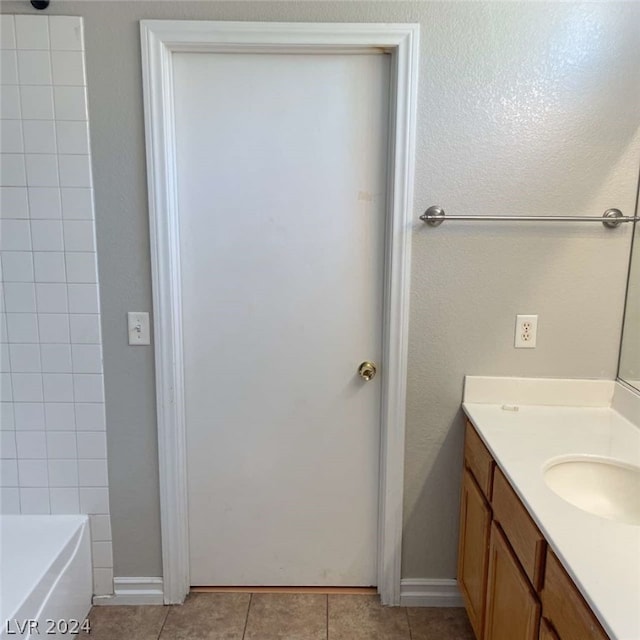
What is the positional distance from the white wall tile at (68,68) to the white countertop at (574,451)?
1685 millimetres

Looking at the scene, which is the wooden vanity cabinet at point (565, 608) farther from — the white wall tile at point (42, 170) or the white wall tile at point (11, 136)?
the white wall tile at point (11, 136)

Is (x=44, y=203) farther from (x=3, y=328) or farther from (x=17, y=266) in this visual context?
(x=3, y=328)

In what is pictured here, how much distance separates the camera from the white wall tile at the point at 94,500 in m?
2.04

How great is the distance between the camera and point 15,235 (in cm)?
185

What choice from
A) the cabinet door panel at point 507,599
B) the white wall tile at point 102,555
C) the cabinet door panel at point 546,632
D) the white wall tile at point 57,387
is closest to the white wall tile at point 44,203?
the white wall tile at point 57,387

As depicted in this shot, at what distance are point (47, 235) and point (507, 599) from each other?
5.98 feet

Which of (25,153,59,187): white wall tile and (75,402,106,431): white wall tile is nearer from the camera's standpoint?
(25,153,59,187): white wall tile

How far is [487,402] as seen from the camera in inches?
77.6

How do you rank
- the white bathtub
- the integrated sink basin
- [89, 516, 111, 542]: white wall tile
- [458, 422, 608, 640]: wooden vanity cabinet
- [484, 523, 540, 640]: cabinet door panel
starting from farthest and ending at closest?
[89, 516, 111, 542]: white wall tile → the white bathtub → the integrated sink basin → [484, 523, 540, 640]: cabinet door panel → [458, 422, 608, 640]: wooden vanity cabinet

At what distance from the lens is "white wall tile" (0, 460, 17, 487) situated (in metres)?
2.00

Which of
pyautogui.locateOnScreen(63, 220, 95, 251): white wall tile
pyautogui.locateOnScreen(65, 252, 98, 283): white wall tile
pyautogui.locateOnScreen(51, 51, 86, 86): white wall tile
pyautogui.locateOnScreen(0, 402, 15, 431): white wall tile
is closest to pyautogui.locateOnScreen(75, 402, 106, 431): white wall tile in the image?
pyautogui.locateOnScreen(0, 402, 15, 431): white wall tile

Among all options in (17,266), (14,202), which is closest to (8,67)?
(14,202)

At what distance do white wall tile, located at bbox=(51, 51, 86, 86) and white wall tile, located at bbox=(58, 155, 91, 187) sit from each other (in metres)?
0.24

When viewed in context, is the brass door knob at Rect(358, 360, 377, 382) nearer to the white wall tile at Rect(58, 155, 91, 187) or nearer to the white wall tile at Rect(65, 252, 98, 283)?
the white wall tile at Rect(65, 252, 98, 283)
